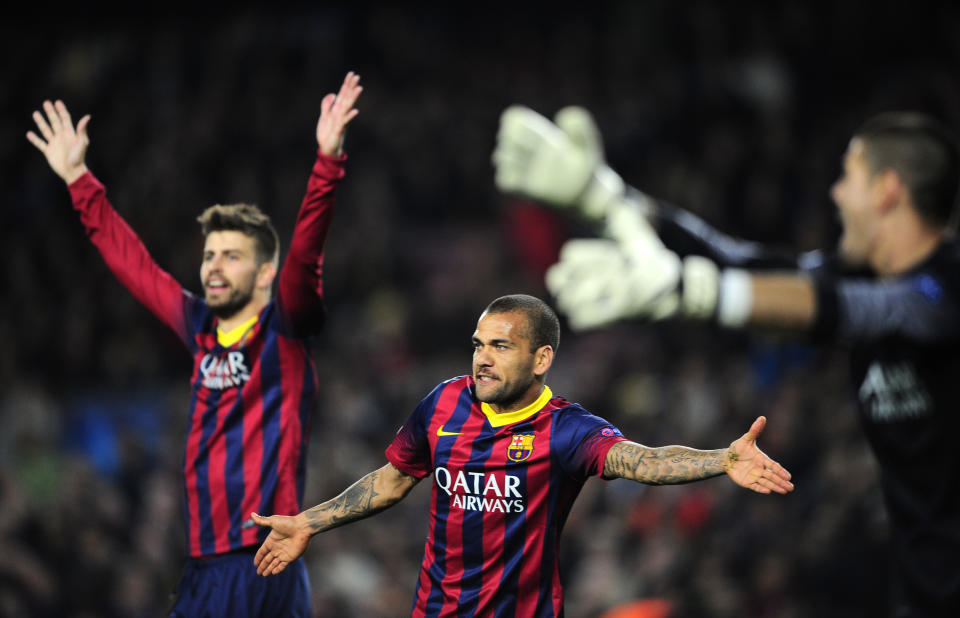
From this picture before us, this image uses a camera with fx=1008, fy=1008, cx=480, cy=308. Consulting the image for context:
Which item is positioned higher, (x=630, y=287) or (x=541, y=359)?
(x=630, y=287)

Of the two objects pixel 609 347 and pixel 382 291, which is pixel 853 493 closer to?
pixel 609 347

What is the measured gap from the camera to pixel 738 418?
8344 mm

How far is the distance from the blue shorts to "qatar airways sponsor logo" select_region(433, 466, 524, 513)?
0.87 metres

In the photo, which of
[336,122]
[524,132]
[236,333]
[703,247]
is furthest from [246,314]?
[703,247]

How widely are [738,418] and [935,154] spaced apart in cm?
586

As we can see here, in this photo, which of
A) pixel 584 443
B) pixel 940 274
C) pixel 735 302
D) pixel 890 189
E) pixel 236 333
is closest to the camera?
pixel 735 302

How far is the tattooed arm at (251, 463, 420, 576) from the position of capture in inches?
157

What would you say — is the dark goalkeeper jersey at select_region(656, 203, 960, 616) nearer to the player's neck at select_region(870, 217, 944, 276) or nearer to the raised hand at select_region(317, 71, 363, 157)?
the player's neck at select_region(870, 217, 944, 276)

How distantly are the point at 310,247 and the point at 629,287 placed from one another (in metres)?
1.90

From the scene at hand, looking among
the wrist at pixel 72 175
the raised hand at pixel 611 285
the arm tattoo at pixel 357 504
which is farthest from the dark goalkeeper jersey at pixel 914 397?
the wrist at pixel 72 175

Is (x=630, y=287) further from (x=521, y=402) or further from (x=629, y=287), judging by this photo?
(x=521, y=402)

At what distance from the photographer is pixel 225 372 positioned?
14.4ft

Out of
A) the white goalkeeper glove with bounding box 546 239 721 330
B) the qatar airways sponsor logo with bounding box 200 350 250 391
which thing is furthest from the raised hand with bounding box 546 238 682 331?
the qatar airways sponsor logo with bounding box 200 350 250 391

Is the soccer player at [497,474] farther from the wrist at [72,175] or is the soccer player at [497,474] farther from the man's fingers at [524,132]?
the wrist at [72,175]
